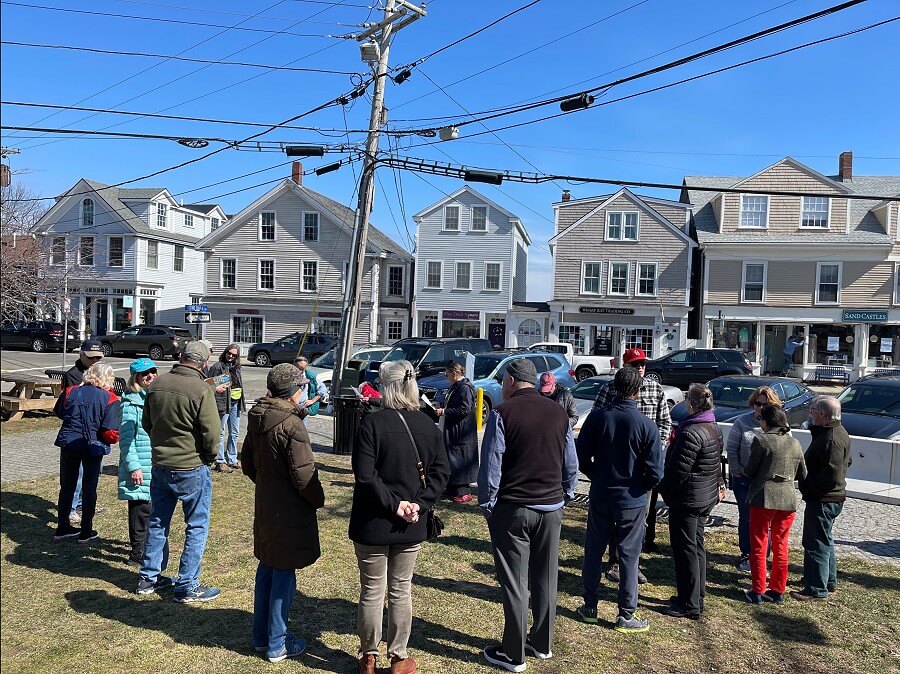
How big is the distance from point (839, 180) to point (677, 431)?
39.1 m

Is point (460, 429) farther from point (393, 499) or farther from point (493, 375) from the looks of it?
point (493, 375)

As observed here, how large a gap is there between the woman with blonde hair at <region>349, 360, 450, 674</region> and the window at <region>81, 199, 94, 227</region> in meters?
43.7

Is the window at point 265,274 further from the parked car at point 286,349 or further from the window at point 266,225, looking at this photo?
the parked car at point 286,349

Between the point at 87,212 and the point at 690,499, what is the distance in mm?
44536

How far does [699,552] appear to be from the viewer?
530 cm

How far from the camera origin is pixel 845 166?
123 ft

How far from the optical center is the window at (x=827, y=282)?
107 ft

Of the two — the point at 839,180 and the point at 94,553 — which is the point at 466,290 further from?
the point at 94,553

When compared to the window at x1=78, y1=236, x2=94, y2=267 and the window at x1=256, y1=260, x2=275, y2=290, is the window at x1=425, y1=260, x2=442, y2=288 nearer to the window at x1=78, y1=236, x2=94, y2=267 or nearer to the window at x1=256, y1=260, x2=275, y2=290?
the window at x1=256, y1=260, x2=275, y2=290

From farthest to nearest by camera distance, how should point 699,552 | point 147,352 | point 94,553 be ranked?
point 147,352 → point 94,553 → point 699,552

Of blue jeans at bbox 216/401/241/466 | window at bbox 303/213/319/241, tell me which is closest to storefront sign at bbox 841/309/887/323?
window at bbox 303/213/319/241

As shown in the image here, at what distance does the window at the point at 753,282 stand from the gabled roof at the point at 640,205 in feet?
9.56

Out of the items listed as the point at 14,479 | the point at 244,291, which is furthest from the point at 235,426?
the point at 244,291

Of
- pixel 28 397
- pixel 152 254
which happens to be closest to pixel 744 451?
pixel 28 397
